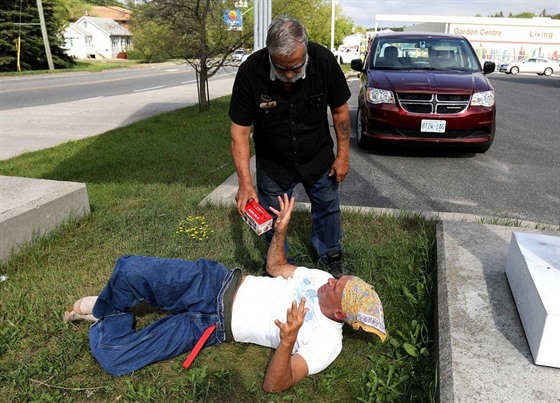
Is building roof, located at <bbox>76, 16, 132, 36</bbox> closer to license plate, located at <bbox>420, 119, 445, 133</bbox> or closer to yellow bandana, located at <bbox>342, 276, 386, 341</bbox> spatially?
license plate, located at <bbox>420, 119, 445, 133</bbox>

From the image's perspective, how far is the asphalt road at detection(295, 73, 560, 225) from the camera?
520 centimetres

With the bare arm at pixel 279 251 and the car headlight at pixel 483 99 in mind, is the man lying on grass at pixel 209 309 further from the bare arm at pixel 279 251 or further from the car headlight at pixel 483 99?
the car headlight at pixel 483 99

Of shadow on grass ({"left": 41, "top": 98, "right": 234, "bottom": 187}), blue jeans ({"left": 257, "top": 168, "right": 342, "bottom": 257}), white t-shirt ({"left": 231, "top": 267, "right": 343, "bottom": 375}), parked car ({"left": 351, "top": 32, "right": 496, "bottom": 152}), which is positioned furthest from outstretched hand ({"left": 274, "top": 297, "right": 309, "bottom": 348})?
parked car ({"left": 351, "top": 32, "right": 496, "bottom": 152})

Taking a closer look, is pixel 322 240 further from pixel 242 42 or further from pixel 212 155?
pixel 242 42

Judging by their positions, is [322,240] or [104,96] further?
[104,96]

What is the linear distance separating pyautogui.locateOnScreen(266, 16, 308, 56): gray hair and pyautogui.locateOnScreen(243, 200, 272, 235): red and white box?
89 centimetres

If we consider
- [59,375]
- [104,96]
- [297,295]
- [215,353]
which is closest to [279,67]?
[297,295]

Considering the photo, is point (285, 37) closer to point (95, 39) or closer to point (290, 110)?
point (290, 110)

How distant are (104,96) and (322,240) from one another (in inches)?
609

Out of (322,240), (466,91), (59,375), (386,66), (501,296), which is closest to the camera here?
(59,375)

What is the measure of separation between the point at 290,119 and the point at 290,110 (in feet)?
0.20

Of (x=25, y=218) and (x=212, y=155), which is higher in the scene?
(x=25, y=218)

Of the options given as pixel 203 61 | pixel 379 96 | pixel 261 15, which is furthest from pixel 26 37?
pixel 379 96

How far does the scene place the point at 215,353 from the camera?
2785 millimetres
